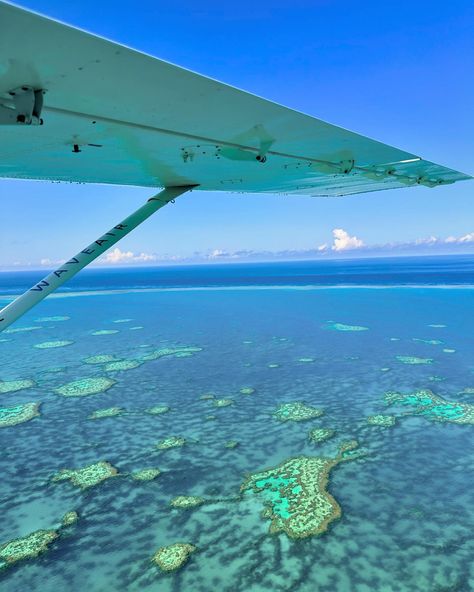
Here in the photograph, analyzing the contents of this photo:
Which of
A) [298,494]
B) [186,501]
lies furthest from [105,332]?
[298,494]

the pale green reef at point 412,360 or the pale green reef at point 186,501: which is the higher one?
the pale green reef at point 186,501

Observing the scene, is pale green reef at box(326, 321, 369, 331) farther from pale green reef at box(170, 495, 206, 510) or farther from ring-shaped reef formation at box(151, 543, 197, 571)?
ring-shaped reef formation at box(151, 543, 197, 571)

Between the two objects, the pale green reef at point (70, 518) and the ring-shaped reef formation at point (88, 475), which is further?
the ring-shaped reef formation at point (88, 475)

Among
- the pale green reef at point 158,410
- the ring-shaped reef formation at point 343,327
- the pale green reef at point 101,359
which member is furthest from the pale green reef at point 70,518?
the ring-shaped reef formation at point 343,327

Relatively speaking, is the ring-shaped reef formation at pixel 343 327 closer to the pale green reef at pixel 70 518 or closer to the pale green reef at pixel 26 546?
the pale green reef at pixel 70 518

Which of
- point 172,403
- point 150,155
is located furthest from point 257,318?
point 150,155

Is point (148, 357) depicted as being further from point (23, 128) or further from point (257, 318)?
point (23, 128)
